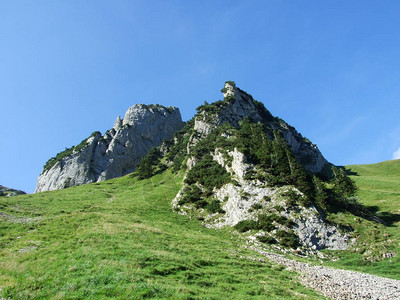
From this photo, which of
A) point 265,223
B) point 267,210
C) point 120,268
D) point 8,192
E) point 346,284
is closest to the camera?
point 120,268

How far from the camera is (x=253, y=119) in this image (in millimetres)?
119750

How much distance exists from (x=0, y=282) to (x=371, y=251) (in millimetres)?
43168

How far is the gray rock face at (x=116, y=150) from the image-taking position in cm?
12694

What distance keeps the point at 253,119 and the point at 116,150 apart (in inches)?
3310

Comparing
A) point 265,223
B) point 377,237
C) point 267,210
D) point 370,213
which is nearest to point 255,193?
point 267,210

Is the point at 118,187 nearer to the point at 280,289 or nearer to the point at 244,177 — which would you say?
the point at 244,177

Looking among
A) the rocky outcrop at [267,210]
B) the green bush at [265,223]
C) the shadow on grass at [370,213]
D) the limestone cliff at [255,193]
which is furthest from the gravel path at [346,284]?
the shadow on grass at [370,213]

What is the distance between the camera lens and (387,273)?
2634 centimetres

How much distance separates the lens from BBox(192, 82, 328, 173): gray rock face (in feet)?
359

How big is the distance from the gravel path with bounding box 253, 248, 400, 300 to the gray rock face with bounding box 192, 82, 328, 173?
84.6 m

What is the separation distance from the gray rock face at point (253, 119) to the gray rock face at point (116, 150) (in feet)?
191

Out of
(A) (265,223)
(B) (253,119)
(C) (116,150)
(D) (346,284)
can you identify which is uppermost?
(B) (253,119)

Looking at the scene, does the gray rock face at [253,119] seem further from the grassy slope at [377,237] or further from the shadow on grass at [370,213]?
the shadow on grass at [370,213]

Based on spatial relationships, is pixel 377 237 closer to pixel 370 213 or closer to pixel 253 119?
pixel 370 213
